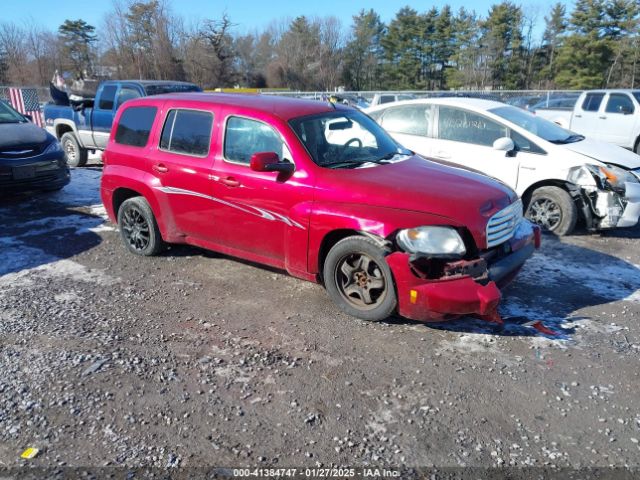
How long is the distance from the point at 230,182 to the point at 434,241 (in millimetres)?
2004

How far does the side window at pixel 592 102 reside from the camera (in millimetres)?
13219

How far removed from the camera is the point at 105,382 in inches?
132

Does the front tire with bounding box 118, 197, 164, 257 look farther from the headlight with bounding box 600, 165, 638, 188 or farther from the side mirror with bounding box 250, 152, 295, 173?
the headlight with bounding box 600, 165, 638, 188

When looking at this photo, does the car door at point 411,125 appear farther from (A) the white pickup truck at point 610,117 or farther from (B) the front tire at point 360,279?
(A) the white pickup truck at point 610,117

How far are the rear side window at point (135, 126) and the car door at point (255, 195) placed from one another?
3.79ft

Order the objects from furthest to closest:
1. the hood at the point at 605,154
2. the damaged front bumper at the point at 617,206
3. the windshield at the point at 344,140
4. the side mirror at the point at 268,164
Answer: the hood at the point at 605,154
the damaged front bumper at the point at 617,206
the windshield at the point at 344,140
the side mirror at the point at 268,164

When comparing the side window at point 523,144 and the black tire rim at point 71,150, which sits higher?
the side window at point 523,144

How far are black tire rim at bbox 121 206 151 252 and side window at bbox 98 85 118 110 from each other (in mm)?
5827

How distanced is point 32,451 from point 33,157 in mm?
6356

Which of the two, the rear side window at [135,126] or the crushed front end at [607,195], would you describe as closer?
the rear side window at [135,126]

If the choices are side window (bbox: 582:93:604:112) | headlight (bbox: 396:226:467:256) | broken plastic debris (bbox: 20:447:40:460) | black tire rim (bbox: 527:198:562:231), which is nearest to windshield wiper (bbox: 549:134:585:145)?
black tire rim (bbox: 527:198:562:231)

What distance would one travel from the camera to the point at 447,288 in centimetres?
367

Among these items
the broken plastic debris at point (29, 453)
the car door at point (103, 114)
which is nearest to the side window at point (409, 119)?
the car door at point (103, 114)

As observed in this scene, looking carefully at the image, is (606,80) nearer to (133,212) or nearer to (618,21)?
(618,21)
